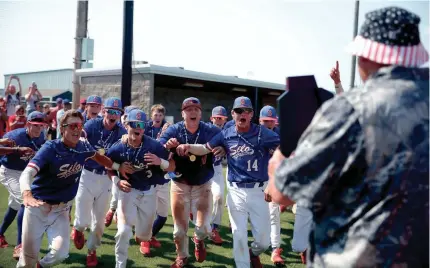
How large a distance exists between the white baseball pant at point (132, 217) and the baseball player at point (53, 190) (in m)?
0.67

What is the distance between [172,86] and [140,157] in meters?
12.8

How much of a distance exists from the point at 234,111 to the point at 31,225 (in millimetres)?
3074

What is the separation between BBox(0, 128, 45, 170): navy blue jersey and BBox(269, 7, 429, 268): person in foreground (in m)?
5.45

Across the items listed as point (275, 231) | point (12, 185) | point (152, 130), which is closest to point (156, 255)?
point (275, 231)

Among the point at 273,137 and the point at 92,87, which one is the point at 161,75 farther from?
the point at 273,137

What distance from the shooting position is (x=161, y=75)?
15156 mm

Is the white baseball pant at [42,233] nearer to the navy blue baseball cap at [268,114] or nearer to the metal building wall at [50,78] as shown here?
the navy blue baseball cap at [268,114]

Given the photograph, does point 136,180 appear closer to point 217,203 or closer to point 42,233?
point 42,233

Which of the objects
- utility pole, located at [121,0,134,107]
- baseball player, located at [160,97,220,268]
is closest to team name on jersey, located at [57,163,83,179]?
baseball player, located at [160,97,220,268]

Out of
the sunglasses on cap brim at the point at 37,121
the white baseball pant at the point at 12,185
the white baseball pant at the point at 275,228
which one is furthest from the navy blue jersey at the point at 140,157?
the white baseball pant at the point at 275,228

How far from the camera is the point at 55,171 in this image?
488 cm

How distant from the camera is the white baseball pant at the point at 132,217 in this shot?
5.24 meters

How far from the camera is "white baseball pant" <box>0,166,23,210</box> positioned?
Result: 20.4 ft

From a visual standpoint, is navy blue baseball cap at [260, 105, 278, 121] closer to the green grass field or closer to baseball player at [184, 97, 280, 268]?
baseball player at [184, 97, 280, 268]
